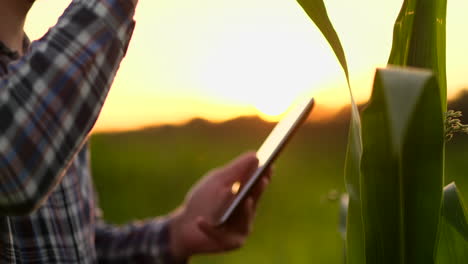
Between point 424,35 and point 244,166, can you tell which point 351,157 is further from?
point 244,166

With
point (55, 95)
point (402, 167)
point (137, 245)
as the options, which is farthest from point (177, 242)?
point (402, 167)

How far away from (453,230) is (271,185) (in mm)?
2146

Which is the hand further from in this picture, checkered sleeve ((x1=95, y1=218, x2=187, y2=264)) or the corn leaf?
the corn leaf

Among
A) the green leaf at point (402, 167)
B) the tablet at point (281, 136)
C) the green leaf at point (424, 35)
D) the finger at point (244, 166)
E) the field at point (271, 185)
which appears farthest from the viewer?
the field at point (271, 185)

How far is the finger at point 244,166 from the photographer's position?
768 millimetres

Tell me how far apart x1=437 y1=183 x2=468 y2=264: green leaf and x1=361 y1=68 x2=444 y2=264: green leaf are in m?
0.09

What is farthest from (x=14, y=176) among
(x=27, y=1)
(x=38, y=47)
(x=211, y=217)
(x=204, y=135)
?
(x=204, y=135)

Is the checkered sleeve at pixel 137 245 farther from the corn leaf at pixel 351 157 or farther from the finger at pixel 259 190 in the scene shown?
the corn leaf at pixel 351 157

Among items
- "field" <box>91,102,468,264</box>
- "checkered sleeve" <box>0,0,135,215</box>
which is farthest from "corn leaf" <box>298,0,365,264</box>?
"field" <box>91,102,468,264</box>

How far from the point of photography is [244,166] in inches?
30.5

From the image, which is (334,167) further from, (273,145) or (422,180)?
(422,180)

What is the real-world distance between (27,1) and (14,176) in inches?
9.4

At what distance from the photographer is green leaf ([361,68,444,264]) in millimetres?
348

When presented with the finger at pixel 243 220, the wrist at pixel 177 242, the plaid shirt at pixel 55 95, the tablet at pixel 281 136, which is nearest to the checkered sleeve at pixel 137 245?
the wrist at pixel 177 242
